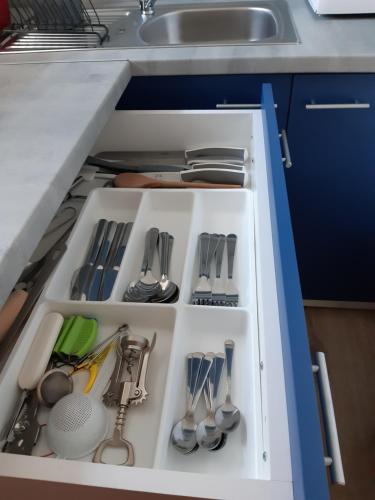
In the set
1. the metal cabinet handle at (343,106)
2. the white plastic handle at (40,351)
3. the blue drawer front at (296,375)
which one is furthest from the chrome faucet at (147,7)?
the white plastic handle at (40,351)

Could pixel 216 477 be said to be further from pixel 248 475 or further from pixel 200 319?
pixel 200 319

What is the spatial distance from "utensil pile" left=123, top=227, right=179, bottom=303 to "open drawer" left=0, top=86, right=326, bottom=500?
19 millimetres

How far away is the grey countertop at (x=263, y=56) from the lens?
1.03m

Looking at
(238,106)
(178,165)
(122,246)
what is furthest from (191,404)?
(238,106)

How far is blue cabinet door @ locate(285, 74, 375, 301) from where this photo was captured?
1083mm

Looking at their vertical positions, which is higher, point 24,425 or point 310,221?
point 310,221

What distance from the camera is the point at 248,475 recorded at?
21.5 inches

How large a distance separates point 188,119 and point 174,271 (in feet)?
1.36

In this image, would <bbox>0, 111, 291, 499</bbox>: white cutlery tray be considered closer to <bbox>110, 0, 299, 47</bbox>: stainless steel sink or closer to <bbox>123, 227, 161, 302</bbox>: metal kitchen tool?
<bbox>123, 227, 161, 302</bbox>: metal kitchen tool

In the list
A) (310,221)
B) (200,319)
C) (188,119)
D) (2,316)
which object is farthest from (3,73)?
(310,221)

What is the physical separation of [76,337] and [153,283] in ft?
0.54

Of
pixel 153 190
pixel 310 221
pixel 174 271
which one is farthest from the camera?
pixel 310 221

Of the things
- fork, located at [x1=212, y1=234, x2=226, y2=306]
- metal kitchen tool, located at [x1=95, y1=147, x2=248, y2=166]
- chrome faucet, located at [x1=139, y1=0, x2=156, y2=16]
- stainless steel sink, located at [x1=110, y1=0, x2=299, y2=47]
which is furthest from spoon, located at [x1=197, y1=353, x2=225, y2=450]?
chrome faucet, located at [x1=139, y1=0, x2=156, y2=16]

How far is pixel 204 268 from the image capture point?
31.2 inches
